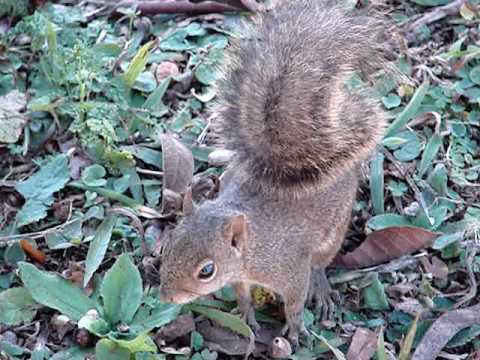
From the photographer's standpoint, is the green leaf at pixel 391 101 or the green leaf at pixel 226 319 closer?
the green leaf at pixel 226 319

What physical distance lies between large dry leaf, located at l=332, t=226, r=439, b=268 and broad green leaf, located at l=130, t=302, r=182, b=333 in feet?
2.43

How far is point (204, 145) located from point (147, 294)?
2.65 feet

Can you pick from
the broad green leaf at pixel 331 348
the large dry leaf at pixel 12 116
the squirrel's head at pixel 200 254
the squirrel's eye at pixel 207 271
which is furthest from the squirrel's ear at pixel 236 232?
the large dry leaf at pixel 12 116

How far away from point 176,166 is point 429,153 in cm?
105

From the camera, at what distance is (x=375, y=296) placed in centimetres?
342

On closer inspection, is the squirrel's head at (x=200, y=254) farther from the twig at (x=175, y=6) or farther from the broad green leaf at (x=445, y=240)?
the twig at (x=175, y=6)

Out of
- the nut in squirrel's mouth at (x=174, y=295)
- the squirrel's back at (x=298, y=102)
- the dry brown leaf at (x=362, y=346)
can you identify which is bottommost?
the dry brown leaf at (x=362, y=346)

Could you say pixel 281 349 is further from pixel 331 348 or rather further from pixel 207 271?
pixel 207 271

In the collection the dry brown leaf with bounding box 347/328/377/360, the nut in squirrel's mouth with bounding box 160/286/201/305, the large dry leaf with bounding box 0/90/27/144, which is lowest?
the dry brown leaf with bounding box 347/328/377/360

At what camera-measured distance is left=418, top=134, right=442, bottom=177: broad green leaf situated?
3.80 meters

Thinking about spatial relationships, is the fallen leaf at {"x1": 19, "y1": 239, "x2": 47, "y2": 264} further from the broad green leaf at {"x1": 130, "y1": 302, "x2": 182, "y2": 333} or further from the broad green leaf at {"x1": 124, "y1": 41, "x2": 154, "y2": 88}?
the broad green leaf at {"x1": 124, "y1": 41, "x2": 154, "y2": 88}

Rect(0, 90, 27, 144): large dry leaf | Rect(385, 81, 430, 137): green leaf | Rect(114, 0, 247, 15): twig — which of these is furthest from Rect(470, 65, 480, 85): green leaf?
Rect(0, 90, 27, 144): large dry leaf

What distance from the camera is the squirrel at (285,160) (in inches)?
118

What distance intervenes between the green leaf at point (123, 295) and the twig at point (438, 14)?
200cm
